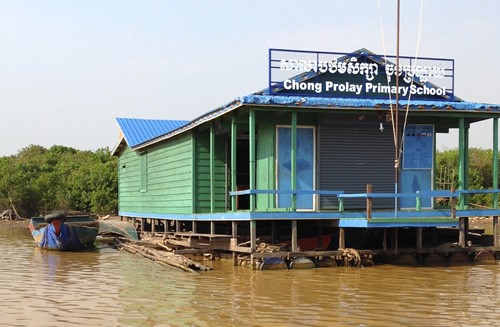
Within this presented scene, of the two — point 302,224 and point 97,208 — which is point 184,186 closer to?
point 302,224

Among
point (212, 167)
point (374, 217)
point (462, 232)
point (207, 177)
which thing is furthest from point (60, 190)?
point (462, 232)

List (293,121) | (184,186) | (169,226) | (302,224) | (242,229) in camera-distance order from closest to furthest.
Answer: (293,121) < (302,224) < (242,229) < (184,186) < (169,226)

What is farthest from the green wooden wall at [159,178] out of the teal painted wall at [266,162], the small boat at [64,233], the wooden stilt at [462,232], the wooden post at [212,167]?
the wooden stilt at [462,232]

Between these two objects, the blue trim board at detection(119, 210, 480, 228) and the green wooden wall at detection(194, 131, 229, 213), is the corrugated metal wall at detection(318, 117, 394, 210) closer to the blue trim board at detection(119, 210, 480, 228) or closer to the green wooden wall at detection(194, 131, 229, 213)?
the blue trim board at detection(119, 210, 480, 228)

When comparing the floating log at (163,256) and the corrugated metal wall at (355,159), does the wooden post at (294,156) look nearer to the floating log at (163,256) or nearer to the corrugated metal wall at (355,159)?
the corrugated metal wall at (355,159)

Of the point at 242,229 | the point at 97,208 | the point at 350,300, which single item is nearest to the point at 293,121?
the point at 242,229

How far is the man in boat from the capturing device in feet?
67.0

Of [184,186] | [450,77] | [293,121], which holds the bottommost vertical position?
[184,186]

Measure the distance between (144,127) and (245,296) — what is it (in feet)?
59.1

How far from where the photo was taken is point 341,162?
17.0 m

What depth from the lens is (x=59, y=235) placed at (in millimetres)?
20469

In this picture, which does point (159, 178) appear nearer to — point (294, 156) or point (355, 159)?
point (355, 159)

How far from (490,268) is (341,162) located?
4289mm

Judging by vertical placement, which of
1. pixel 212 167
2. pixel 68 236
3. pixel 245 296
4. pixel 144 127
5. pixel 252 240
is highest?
pixel 144 127
